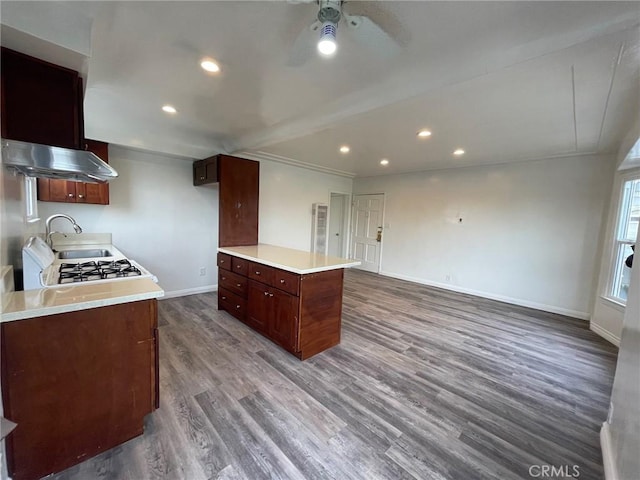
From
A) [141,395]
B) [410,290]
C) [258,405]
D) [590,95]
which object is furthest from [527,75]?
[410,290]

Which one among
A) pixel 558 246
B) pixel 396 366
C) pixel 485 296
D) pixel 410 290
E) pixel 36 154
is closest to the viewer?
pixel 36 154

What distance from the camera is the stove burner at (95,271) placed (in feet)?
5.83

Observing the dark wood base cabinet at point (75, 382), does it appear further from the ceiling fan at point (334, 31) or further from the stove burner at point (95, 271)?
the ceiling fan at point (334, 31)

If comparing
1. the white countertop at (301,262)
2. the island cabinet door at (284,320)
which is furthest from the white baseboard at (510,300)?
the island cabinet door at (284,320)

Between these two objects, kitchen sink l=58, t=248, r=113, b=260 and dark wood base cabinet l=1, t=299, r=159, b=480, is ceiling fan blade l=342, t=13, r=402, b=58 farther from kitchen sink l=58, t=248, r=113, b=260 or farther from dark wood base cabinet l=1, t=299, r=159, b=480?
kitchen sink l=58, t=248, r=113, b=260

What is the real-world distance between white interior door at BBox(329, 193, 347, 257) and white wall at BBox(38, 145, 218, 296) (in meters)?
3.23

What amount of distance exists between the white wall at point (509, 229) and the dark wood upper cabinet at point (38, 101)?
5.36m

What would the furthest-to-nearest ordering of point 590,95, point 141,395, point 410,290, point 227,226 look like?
point 410,290, point 227,226, point 590,95, point 141,395

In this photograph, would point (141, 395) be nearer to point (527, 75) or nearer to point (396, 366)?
point (396, 366)

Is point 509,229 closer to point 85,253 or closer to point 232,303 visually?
point 232,303

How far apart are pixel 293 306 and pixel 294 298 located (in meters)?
0.08

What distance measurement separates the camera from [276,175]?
5.04 metres

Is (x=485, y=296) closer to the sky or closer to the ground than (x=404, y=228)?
closer to the ground

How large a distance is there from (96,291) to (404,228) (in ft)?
17.7
